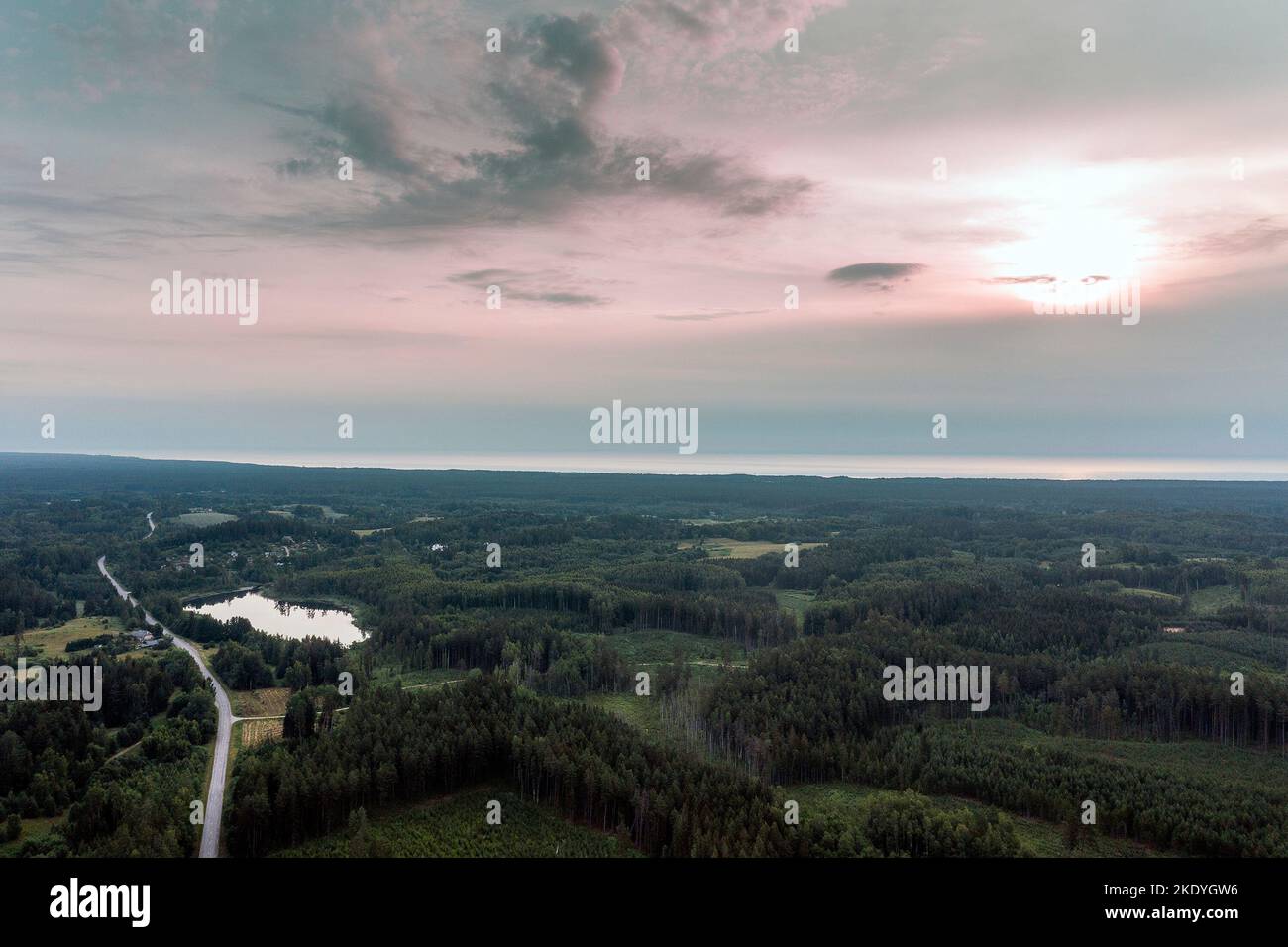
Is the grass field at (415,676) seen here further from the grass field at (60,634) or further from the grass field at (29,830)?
the grass field at (60,634)

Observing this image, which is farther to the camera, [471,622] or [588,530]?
[588,530]

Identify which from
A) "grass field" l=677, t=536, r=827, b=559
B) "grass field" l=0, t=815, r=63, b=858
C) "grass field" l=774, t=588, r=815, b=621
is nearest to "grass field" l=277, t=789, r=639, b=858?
"grass field" l=0, t=815, r=63, b=858

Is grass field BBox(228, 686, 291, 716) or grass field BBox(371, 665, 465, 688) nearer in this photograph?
grass field BBox(228, 686, 291, 716)

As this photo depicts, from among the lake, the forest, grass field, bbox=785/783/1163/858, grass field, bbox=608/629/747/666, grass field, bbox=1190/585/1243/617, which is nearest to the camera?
the forest

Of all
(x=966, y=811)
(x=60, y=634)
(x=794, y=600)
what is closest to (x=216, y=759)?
(x=966, y=811)

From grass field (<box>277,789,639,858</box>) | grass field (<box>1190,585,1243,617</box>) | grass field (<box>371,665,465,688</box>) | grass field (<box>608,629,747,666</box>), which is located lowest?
grass field (<box>608,629,747,666</box>)

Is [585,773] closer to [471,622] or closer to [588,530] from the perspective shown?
[471,622]

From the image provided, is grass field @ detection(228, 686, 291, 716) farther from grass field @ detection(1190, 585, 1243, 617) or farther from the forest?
grass field @ detection(1190, 585, 1243, 617)
